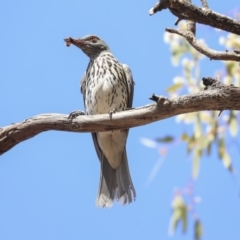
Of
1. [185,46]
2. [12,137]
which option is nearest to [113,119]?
[12,137]

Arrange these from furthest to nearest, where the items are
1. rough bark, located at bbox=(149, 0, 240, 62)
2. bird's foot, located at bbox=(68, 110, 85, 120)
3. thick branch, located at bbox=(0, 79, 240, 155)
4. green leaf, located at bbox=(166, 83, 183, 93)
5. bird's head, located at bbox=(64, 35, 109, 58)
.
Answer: bird's head, located at bbox=(64, 35, 109, 58) < green leaf, located at bbox=(166, 83, 183, 93) < bird's foot, located at bbox=(68, 110, 85, 120) < thick branch, located at bbox=(0, 79, 240, 155) < rough bark, located at bbox=(149, 0, 240, 62)

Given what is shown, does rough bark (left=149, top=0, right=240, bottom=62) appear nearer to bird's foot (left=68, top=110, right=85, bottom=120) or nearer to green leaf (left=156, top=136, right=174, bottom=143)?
bird's foot (left=68, top=110, right=85, bottom=120)

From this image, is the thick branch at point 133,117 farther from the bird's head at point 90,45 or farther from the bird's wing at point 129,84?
the bird's head at point 90,45

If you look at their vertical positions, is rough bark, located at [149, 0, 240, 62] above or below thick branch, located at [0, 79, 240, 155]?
above

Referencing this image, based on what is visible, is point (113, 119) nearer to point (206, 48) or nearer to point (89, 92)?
point (206, 48)

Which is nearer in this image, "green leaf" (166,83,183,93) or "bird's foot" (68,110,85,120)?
"bird's foot" (68,110,85,120)

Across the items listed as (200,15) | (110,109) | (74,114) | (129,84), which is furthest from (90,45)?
(200,15)

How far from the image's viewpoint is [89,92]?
536 centimetres

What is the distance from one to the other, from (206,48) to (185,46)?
1827 mm

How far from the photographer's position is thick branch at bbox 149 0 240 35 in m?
3.08

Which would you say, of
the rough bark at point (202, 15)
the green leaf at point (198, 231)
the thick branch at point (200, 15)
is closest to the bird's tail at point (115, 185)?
the green leaf at point (198, 231)

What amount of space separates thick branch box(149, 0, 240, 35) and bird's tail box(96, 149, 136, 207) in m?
2.24

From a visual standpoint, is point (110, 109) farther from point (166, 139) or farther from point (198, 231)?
point (198, 231)

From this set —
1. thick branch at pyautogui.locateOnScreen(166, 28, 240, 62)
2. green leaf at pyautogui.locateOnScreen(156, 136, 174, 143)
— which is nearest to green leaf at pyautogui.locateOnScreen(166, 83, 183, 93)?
green leaf at pyautogui.locateOnScreen(156, 136, 174, 143)
